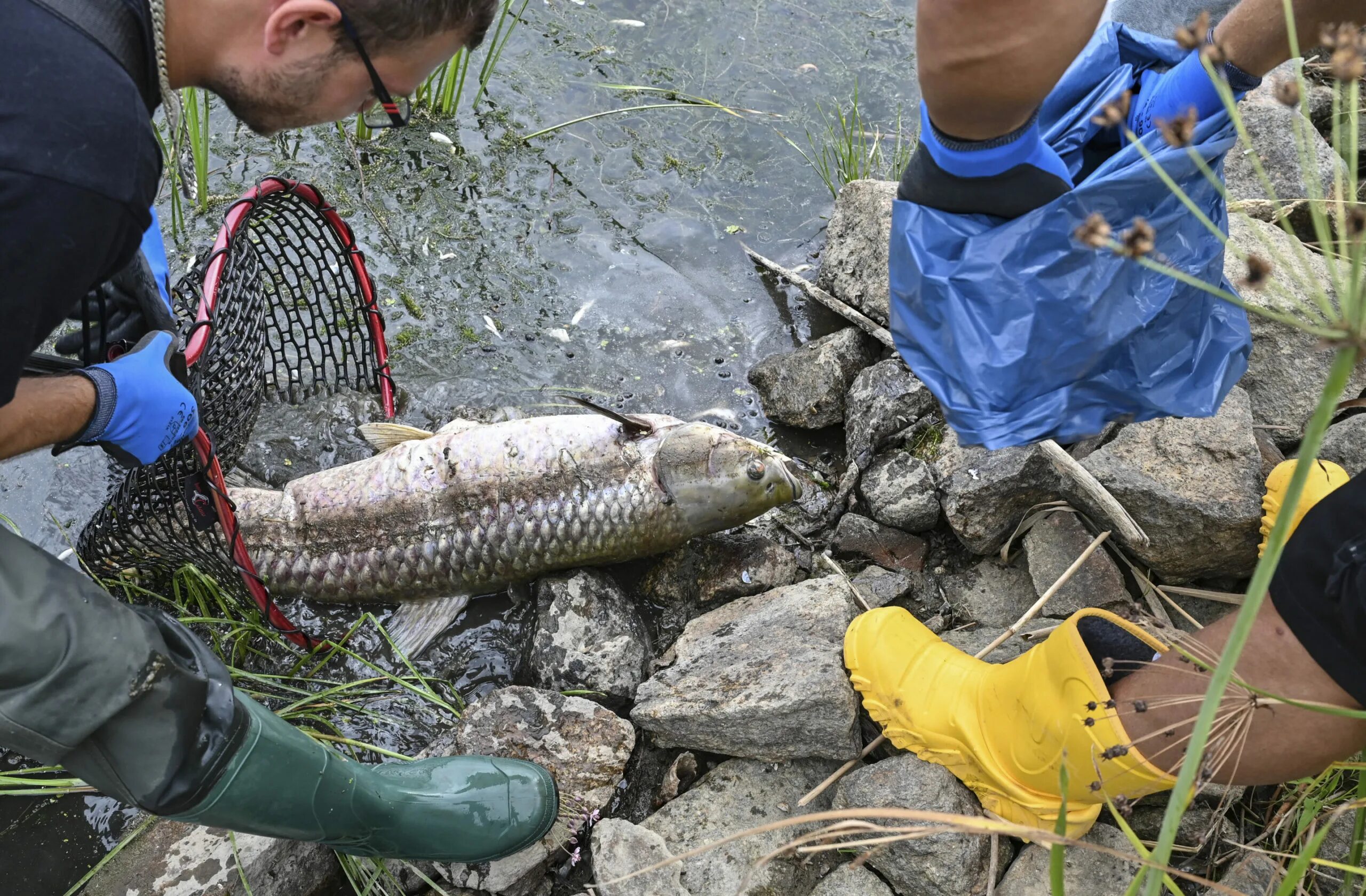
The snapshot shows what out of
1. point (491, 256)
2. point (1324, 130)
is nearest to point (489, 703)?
point (491, 256)

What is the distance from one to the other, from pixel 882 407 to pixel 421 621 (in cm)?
224

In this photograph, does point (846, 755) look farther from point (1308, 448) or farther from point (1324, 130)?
point (1324, 130)

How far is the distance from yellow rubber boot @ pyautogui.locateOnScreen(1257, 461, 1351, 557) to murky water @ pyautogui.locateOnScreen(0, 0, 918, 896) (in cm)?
196

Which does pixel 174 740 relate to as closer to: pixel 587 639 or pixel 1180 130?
pixel 587 639

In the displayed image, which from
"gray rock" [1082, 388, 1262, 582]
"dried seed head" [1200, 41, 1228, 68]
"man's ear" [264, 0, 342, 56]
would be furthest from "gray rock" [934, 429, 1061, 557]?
"man's ear" [264, 0, 342, 56]

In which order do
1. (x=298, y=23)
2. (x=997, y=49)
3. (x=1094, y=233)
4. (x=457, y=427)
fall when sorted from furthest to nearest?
(x=457, y=427), (x=997, y=49), (x=298, y=23), (x=1094, y=233)

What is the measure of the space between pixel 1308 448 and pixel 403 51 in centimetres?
208

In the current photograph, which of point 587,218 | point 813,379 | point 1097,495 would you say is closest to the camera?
point 1097,495

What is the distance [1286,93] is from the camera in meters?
1.46

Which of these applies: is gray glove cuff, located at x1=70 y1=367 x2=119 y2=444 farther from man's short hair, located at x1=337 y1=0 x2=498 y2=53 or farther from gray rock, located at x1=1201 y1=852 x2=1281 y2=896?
gray rock, located at x1=1201 y1=852 x2=1281 y2=896

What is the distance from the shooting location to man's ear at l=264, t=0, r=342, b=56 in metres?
2.10

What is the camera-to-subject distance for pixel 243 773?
8.29 ft

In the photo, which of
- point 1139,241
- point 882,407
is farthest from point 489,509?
point 1139,241

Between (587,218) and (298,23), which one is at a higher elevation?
(298,23)
